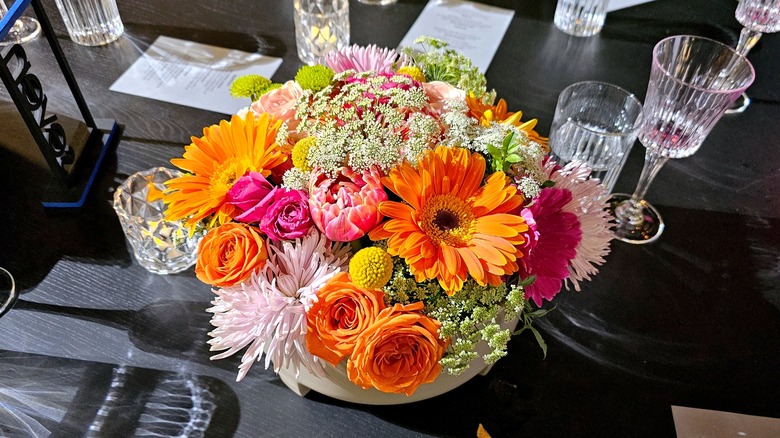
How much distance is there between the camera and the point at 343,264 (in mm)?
585

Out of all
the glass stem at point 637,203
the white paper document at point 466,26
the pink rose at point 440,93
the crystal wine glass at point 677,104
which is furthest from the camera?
the white paper document at point 466,26

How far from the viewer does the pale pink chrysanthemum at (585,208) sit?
1.98 ft

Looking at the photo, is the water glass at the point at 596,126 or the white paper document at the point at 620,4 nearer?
the water glass at the point at 596,126

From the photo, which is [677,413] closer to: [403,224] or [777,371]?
[777,371]

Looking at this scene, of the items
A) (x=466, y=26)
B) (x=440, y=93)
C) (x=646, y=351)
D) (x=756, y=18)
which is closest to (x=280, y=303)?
(x=440, y=93)

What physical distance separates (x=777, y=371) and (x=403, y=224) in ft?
1.80

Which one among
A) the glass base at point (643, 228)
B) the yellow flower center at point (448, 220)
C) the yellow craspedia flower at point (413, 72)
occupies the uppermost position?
the yellow craspedia flower at point (413, 72)

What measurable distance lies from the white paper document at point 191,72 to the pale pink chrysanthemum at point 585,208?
2.10 feet

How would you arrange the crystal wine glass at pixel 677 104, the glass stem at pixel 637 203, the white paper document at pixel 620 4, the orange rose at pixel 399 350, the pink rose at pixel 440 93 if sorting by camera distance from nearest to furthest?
the orange rose at pixel 399 350
the pink rose at pixel 440 93
the crystal wine glass at pixel 677 104
the glass stem at pixel 637 203
the white paper document at pixel 620 4

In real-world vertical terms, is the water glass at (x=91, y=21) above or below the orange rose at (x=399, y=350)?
below

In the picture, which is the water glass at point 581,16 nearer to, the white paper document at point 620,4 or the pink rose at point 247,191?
the white paper document at point 620,4

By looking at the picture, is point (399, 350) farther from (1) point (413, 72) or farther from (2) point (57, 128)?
(2) point (57, 128)

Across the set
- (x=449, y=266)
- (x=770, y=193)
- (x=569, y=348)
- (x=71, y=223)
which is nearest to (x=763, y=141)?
(x=770, y=193)

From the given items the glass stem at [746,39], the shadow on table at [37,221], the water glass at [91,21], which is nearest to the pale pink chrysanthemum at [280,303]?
the shadow on table at [37,221]
